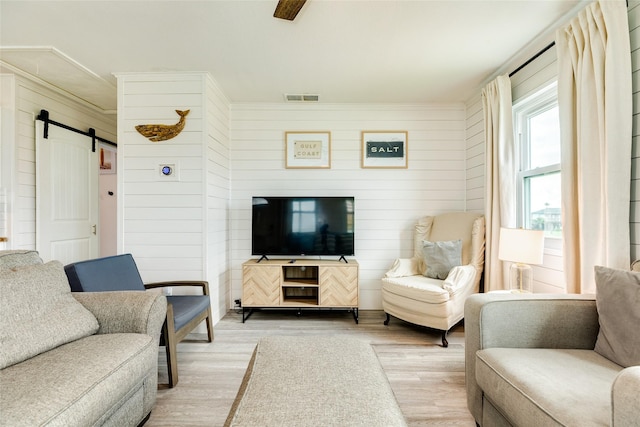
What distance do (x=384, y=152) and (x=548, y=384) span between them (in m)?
2.82

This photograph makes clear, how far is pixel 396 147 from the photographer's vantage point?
11.7ft

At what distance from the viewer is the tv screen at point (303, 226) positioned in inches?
132

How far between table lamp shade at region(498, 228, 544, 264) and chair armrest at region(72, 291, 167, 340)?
2400mm

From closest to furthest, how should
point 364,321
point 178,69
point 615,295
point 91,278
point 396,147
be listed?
point 615,295
point 91,278
point 178,69
point 364,321
point 396,147

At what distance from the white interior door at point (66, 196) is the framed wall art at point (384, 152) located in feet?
11.1

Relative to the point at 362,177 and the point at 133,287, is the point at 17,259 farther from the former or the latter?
the point at 362,177

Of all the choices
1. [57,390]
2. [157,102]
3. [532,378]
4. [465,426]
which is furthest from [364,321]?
[157,102]

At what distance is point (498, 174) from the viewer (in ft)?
9.10

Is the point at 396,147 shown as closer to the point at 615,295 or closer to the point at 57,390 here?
the point at 615,295

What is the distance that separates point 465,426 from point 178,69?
3488 mm

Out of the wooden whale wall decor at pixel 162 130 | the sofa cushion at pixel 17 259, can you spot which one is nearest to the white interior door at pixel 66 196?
the wooden whale wall decor at pixel 162 130

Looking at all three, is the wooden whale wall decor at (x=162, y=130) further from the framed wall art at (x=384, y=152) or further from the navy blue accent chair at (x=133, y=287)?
the framed wall art at (x=384, y=152)

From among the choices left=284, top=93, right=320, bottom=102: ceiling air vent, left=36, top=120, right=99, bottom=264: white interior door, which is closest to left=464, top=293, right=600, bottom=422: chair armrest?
left=284, top=93, right=320, bottom=102: ceiling air vent

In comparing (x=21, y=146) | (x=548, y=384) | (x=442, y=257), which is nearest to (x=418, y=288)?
(x=442, y=257)
